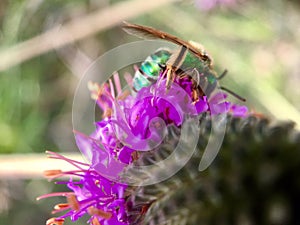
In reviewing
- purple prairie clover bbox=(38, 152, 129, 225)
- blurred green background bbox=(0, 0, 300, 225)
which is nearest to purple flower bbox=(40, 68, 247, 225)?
purple prairie clover bbox=(38, 152, 129, 225)

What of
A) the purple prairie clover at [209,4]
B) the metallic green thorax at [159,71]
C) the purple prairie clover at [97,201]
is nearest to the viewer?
the purple prairie clover at [97,201]

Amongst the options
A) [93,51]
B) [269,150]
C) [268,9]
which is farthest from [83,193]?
[93,51]

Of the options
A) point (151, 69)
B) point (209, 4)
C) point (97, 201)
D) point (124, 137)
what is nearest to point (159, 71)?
point (151, 69)

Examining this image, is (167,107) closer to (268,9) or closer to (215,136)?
(215,136)

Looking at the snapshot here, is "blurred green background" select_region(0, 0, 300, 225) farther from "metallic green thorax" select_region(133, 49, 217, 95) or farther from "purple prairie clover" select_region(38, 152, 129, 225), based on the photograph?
"purple prairie clover" select_region(38, 152, 129, 225)

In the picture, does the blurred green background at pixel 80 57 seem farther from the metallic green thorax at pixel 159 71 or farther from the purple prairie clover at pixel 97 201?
the purple prairie clover at pixel 97 201

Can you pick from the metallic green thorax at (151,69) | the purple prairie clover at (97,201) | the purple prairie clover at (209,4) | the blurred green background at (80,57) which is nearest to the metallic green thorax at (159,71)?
the metallic green thorax at (151,69)

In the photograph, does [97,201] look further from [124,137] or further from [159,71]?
[159,71]

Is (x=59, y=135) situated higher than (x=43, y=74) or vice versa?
(x=43, y=74)

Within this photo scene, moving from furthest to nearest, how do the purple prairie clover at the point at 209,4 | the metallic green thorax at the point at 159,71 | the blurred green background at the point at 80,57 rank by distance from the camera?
the purple prairie clover at the point at 209,4
the blurred green background at the point at 80,57
the metallic green thorax at the point at 159,71
